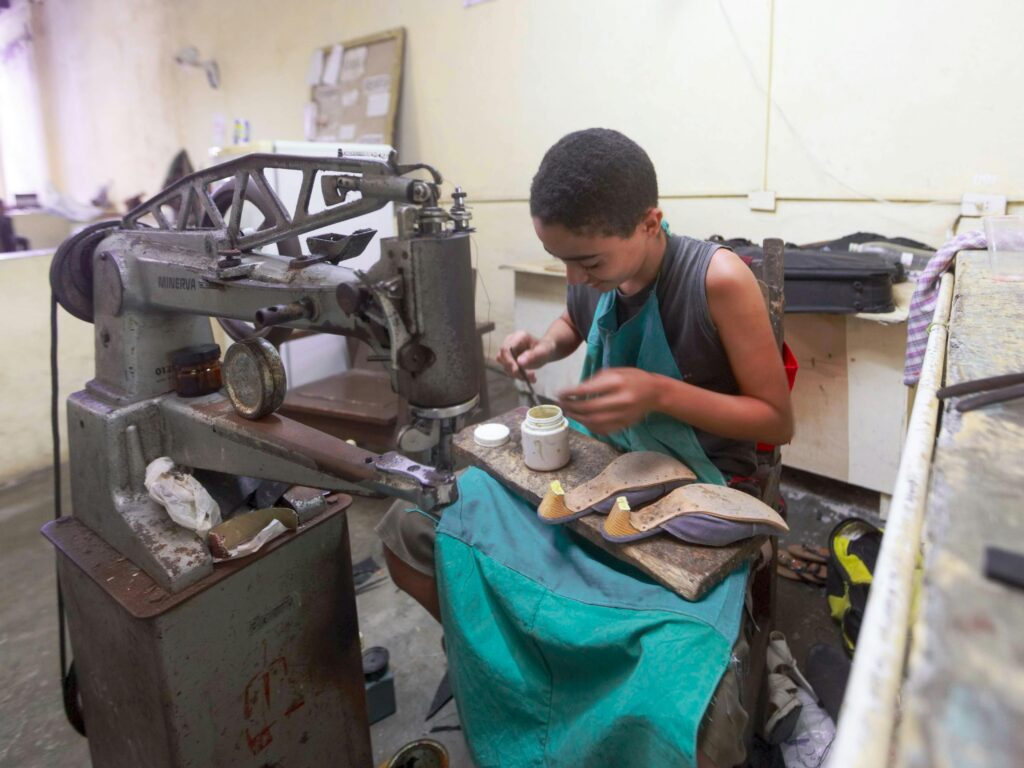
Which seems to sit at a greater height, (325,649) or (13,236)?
(13,236)

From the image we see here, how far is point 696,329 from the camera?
4.03 feet

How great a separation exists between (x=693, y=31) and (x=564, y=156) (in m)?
2.26

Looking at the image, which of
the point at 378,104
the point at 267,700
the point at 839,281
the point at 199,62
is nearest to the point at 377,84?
the point at 378,104

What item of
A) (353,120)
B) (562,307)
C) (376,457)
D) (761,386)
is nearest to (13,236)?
(353,120)

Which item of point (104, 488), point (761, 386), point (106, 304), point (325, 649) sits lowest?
point (325, 649)

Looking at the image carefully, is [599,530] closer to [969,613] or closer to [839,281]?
[969,613]

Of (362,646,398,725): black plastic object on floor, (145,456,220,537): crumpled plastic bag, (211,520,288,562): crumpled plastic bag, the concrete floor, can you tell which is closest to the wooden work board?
(211,520,288,562): crumpled plastic bag

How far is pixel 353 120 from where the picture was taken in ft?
14.3

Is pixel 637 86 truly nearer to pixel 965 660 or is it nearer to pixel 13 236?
pixel 965 660

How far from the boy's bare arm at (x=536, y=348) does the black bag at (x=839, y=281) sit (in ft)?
2.56

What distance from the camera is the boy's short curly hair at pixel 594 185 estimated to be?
42.1 inches

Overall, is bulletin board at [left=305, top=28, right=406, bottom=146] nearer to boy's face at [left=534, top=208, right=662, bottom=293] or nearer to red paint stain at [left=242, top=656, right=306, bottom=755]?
boy's face at [left=534, top=208, right=662, bottom=293]

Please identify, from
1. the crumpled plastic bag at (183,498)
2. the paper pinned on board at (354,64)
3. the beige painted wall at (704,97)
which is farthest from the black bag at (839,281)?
the paper pinned on board at (354,64)

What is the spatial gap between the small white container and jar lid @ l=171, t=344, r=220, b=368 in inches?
25.3
